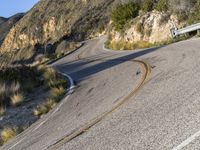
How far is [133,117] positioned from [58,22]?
10537 cm

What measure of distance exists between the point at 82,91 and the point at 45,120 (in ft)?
12.3

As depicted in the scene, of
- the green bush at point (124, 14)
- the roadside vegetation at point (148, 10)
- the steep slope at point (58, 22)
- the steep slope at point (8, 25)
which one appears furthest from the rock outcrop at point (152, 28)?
the steep slope at point (8, 25)

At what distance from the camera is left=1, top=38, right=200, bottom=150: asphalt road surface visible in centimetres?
771

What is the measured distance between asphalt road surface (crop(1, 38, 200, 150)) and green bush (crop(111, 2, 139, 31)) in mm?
27063

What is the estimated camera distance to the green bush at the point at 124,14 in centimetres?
4300

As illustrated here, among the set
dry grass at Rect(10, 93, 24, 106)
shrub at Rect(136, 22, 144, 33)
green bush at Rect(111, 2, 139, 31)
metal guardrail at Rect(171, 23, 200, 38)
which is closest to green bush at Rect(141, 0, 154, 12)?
shrub at Rect(136, 22, 144, 33)

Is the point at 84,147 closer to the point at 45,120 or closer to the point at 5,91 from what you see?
the point at 45,120

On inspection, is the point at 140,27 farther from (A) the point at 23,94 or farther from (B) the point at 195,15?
(A) the point at 23,94

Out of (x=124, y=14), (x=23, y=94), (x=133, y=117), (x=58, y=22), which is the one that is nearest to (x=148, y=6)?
(x=124, y=14)

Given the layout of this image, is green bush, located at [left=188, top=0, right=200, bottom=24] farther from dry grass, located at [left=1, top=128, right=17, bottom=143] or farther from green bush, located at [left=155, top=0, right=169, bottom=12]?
dry grass, located at [left=1, top=128, right=17, bottom=143]

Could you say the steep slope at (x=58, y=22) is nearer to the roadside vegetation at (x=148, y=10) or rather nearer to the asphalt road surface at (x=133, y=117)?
the roadside vegetation at (x=148, y=10)

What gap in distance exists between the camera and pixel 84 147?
882 cm

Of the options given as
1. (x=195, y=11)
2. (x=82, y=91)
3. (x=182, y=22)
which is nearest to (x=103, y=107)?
(x=82, y=91)

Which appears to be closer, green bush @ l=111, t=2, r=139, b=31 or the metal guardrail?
the metal guardrail
